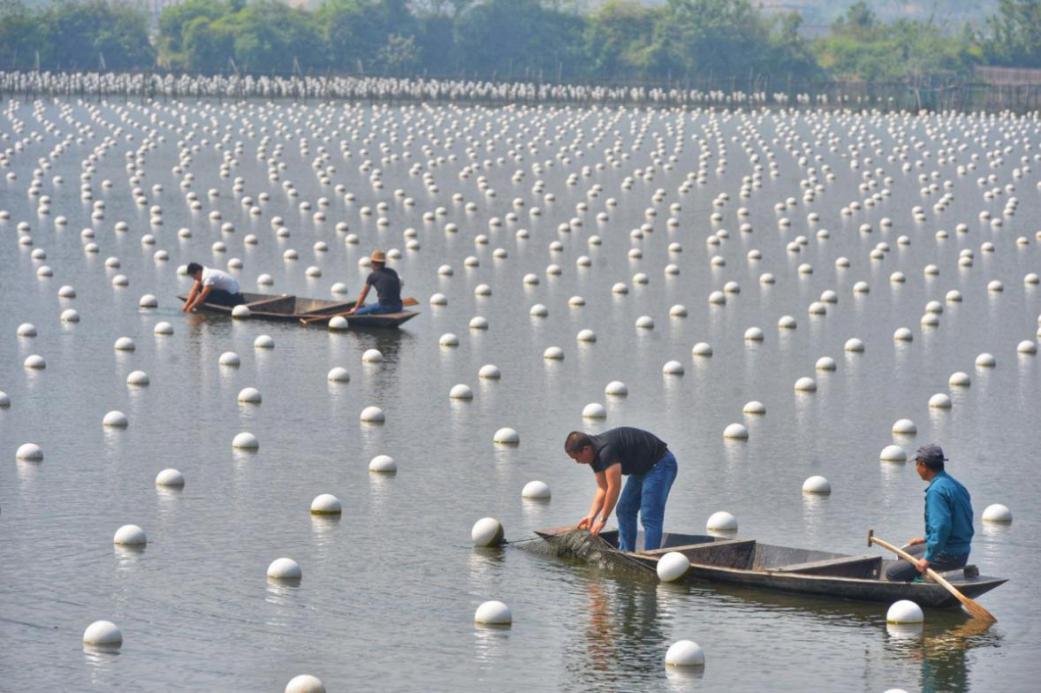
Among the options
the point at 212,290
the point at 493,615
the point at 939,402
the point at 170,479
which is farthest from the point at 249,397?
the point at 493,615

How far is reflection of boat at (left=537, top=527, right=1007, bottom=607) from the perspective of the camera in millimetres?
15016

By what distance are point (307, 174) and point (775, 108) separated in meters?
45.8

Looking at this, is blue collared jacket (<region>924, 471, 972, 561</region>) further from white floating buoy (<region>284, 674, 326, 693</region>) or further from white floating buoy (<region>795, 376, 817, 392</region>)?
white floating buoy (<region>795, 376, 817, 392</region>)

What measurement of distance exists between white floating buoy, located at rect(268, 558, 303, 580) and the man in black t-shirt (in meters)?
2.27

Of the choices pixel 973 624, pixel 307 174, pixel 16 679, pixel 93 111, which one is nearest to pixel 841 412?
pixel 973 624

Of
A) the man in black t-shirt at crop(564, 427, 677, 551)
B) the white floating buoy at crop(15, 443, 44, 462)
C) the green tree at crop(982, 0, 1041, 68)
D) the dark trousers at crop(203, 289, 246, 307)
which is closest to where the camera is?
the man in black t-shirt at crop(564, 427, 677, 551)

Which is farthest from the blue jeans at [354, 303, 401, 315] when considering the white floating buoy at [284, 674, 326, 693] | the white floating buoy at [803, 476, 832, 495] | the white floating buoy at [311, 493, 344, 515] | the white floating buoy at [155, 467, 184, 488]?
the white floating buoy at [284, 674, 326, 693]

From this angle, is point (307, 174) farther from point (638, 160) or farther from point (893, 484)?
point (893, 484)

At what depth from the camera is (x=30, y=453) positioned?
20094 mm

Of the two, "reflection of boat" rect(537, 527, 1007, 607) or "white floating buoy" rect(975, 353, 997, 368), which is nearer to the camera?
"reflection of boat" rect(537, 527, 1007, 607)

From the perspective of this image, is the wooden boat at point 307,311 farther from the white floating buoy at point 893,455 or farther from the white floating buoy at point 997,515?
the white floating buoy at point 997,515

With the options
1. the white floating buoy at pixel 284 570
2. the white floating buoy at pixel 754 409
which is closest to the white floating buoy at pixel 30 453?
the white floating buoy at pixel 284 570

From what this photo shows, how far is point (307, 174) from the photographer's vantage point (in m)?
55.1

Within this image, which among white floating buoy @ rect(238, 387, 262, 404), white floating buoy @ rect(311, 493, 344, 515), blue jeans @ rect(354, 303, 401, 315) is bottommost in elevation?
white floating buoy @ rect(238, 387, 262, 404)
